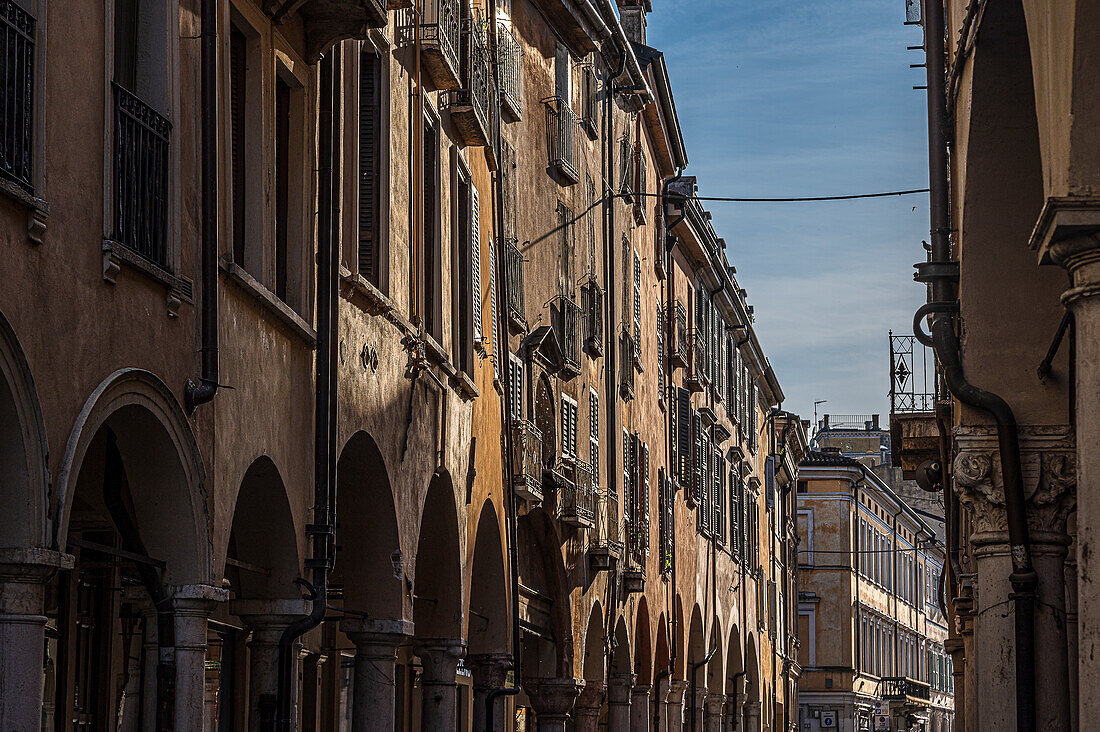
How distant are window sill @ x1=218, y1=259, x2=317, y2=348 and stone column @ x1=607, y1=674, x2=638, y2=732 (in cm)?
1842

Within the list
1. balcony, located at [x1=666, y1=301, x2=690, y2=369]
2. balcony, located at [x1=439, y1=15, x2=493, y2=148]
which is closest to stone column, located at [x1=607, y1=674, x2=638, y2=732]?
balcony, located at [x1=666, y1=301, x2=690, y2=369]

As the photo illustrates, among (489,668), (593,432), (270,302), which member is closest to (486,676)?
(489,668)

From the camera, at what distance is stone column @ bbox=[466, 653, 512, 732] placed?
70.8ft

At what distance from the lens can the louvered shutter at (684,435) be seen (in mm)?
38875

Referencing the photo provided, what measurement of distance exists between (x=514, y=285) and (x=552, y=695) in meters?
6.80

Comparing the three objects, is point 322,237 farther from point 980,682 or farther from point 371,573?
point 980,682

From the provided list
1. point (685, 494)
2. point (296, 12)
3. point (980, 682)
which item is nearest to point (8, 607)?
point (296, 12)

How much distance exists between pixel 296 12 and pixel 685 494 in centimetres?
2624

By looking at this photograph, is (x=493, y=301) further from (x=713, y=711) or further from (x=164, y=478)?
(x=713, y=711)

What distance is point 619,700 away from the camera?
3148 cm

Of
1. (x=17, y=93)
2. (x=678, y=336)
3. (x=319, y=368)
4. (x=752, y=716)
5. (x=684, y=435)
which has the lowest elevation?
(x=752, y=716)

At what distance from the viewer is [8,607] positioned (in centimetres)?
861

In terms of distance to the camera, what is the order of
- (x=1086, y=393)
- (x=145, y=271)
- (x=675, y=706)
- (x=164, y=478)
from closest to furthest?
(x=1086, y=393) < (x=145, y=271) < (x=164, y=478) < (x=675, y=706)

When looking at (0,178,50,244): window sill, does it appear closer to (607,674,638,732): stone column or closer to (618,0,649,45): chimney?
(607,674,638,732): stone column
